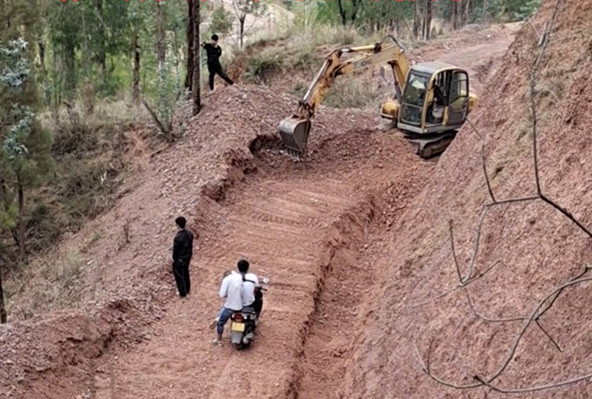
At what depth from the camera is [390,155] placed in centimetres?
1912

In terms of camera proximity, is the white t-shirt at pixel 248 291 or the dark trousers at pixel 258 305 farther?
the dark trousers at pixel 258 305

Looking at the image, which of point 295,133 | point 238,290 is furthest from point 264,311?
point 295,133

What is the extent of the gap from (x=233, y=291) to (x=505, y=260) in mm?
3817

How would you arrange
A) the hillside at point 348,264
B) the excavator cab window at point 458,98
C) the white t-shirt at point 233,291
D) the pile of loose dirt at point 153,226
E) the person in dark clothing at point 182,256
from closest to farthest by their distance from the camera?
the hillside at point 348,264 → the pile of loose dirt at point 153,226 → the white t-shirt at point 233,291 → the person in dark clothing at point 182,256 → the excavator cab window at point 458,98

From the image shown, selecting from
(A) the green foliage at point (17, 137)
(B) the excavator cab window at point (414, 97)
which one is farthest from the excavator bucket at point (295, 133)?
(A) the green foliage at point (17, 137)

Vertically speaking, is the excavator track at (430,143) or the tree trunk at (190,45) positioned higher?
the tree trunk at (190,45)

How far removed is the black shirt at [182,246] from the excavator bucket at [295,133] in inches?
250

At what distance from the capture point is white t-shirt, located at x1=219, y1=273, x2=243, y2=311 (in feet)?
36.2

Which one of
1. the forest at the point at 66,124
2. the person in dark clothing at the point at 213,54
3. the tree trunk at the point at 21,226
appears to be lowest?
the tree trunk at the point at 21,226

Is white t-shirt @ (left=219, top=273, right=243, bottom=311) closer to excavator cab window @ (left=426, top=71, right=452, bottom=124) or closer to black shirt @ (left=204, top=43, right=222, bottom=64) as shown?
excavator cab window @ (left=426, top=71, right=452, bottom=124)

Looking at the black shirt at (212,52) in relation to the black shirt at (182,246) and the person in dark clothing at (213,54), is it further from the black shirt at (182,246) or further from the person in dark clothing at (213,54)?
the black shirt at (182,246)

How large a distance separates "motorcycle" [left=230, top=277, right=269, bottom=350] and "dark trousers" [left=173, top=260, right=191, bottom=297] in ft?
5.43

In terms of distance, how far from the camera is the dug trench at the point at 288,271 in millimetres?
10805

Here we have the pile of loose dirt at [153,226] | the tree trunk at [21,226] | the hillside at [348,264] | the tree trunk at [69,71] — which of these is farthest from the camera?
the tree trunk at [69,71]
